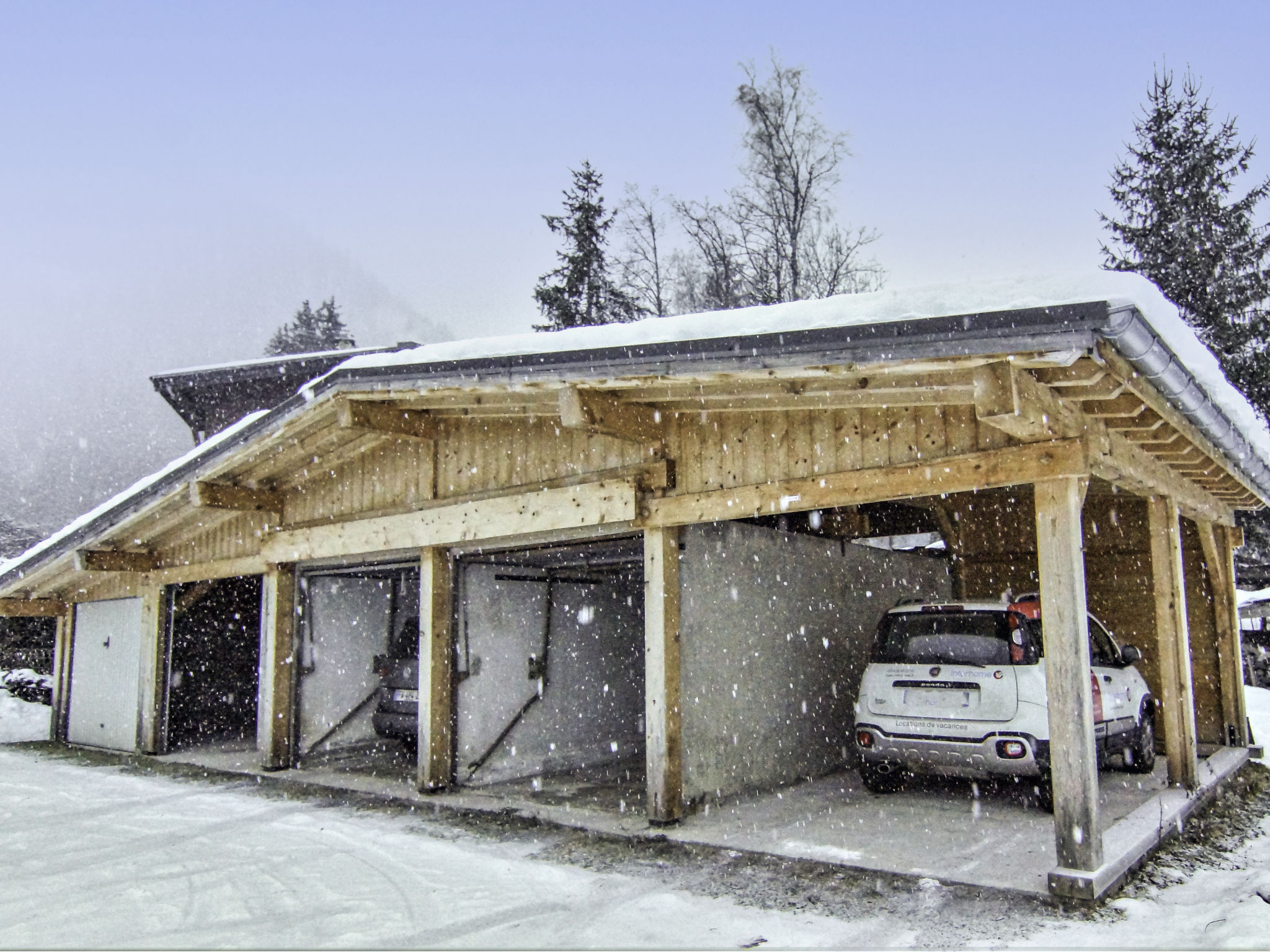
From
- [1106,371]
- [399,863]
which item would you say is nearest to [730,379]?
[1106,371]

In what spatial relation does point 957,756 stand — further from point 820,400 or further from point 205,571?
point 205,571

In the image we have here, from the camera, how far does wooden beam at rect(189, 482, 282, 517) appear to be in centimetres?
945

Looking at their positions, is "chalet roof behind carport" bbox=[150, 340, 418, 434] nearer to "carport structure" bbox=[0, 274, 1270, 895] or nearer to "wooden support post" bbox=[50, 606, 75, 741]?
"wooden support post" bbox=[50, 606, 75, 741]

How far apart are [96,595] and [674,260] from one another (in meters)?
16.8

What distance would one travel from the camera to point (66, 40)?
179750mm

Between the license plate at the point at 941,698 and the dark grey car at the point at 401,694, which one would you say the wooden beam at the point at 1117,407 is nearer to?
the license plate at the point at 941,698

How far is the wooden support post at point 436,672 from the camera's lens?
326 inches

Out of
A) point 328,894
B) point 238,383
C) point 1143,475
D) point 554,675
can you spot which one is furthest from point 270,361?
point 1143,475

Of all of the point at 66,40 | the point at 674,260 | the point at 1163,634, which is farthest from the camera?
the point at 66,40

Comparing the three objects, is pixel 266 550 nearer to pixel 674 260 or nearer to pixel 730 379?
pixel 730 379

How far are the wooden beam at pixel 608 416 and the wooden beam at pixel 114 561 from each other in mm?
7773

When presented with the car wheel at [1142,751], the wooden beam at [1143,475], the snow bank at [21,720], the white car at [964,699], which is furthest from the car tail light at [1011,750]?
the snow bank at [21,720]

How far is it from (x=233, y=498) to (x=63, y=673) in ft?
21.8

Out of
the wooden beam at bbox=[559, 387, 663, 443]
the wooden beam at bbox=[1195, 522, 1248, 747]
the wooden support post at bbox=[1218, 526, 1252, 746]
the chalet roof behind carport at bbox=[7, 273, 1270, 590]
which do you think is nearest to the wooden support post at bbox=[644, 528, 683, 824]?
the wooden beam at bbox=[559, 387, 663, 443]
